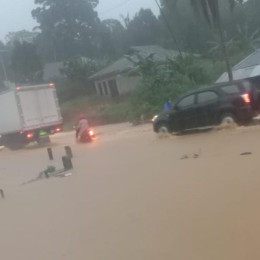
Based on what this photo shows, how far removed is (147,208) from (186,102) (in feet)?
29.4

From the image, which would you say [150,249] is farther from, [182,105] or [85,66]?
[85,66]

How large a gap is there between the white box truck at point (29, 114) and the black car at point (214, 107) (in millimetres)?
7867

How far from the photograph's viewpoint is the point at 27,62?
4753 centimetres

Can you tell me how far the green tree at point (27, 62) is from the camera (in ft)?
156

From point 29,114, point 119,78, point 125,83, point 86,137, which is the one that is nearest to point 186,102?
point 86,137

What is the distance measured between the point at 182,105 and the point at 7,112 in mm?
9998

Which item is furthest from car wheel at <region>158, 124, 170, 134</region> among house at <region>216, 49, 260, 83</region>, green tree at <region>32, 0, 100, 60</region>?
green tree at <region>32, 0, 100, 60</region>

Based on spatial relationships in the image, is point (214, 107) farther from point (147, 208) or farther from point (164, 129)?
point (147, 208)

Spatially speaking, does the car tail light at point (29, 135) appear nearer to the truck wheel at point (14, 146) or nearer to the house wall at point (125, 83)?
the truck wheel at point (14, 146)

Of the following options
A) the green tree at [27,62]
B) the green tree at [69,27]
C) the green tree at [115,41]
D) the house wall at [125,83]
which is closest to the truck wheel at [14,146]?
the house wall at [125,83]

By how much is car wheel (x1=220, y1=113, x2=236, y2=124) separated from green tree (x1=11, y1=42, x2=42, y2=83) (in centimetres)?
3499

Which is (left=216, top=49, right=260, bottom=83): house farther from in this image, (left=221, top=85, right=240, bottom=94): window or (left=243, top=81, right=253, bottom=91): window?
(left=221, top=85, right=240, bottom=94): window

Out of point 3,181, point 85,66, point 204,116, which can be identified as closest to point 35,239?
point 3,181

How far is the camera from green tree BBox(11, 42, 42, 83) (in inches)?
1869
